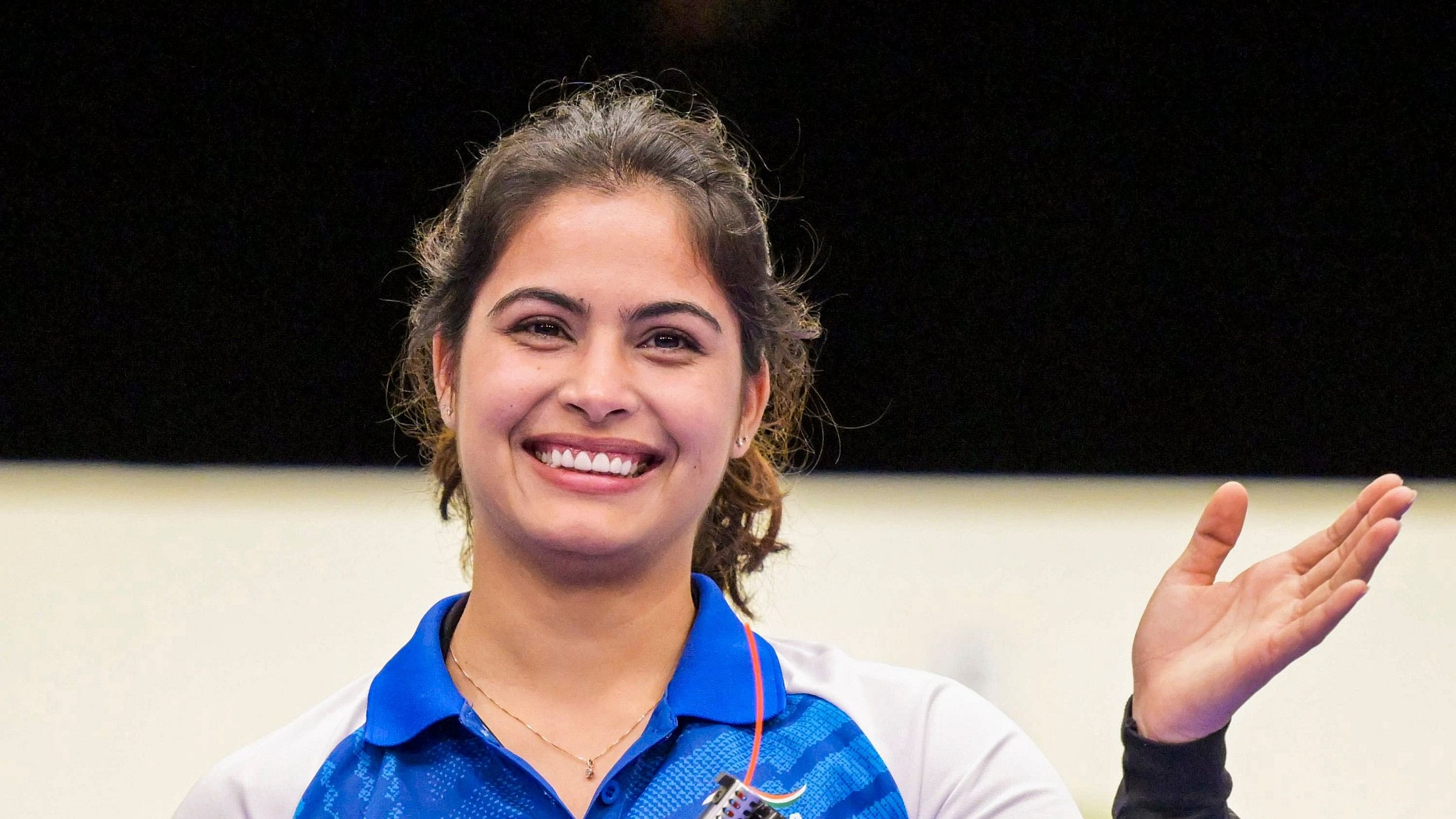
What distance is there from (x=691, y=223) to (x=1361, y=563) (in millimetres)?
708

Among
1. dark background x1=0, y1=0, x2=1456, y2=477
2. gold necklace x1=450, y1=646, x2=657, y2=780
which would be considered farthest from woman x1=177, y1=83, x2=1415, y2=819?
dark background x1=0, y1=0, x2=1456, y2=477

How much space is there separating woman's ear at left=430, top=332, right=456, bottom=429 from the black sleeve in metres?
0.77

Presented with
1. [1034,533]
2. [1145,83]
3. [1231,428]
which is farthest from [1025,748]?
[1145,83]

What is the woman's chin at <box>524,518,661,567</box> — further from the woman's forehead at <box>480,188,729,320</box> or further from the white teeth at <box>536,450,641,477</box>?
the woman's forehead at <box>480,188,729,320</box>

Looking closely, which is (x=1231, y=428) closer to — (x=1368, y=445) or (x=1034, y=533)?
(x=1368, y=445)

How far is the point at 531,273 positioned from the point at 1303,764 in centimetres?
167

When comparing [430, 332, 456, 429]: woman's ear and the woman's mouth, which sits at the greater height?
[430, 332, 456, 429]: woman's ear

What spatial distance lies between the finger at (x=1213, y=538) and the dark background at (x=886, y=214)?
1.30 m

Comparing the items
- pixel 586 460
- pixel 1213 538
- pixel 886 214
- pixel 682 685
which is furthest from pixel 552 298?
pixel 886 214

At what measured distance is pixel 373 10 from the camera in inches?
105

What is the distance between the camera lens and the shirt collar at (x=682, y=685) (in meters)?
1.34

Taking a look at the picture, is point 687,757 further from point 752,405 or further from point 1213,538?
point 1213,538

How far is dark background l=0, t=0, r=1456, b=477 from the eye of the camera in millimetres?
2648

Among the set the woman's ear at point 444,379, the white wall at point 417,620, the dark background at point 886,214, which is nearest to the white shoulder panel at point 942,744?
the woman's ear at point 444,379
